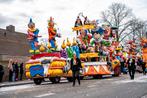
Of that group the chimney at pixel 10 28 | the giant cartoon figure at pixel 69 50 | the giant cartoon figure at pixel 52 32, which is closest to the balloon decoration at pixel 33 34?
the giant cartoon figure at pixel 52 32

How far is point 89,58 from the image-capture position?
30.4 meters

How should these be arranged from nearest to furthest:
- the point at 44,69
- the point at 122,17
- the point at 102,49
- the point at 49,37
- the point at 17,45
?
the point at 44,69 < the point at 49,37 < the point at 102,49 < the point at 17,45 < the point at 122,17

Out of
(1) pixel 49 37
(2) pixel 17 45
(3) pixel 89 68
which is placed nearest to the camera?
(1) pixel 49 37

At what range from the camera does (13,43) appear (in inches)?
1651

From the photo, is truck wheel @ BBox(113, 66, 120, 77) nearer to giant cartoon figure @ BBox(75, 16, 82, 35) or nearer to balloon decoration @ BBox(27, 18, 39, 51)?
giant cartoon figure @ BBox(75, 16, 82, 35)

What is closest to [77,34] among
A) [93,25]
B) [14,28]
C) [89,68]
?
[93,25]

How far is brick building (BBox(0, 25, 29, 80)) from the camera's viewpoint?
39406 millimetres

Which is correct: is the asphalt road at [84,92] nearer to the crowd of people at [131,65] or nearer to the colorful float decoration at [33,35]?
the colorful float decoration at [33,35]

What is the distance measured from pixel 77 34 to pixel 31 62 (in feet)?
29.8

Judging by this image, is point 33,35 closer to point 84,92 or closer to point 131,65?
point 131,65

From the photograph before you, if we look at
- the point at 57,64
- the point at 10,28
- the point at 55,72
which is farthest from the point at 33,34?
the point at 10,28

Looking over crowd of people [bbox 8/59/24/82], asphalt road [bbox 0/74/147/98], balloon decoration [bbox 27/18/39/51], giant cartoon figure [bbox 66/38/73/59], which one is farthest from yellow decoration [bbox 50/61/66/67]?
crowd of people [bbox 8/59/24/82]

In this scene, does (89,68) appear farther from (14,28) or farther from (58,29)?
(14,28)

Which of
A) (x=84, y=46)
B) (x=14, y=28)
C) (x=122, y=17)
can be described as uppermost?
(x=122, y=17)
